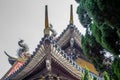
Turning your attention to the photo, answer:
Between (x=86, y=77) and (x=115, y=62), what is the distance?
1.52 m

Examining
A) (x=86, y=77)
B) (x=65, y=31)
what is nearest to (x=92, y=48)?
(x=86, y=77)

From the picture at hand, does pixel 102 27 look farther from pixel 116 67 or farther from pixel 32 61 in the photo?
pixel 32 61

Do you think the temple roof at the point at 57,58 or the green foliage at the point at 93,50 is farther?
the temple roof at the point at 57,58

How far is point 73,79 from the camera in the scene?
1357 centimetres

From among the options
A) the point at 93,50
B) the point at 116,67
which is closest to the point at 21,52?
the point at 93,50

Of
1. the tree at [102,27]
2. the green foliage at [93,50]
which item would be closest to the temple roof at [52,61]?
the tree at [102,27]

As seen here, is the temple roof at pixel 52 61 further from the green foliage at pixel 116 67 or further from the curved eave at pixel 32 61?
the green foliage at pixel 116 67

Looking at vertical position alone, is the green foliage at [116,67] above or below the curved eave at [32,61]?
below

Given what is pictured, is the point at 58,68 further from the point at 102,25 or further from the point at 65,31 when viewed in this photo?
the point at 102,25

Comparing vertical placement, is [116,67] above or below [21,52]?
below

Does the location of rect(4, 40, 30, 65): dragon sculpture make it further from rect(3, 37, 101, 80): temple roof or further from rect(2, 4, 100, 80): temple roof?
rect(3, 37, 101, 80): temple roof

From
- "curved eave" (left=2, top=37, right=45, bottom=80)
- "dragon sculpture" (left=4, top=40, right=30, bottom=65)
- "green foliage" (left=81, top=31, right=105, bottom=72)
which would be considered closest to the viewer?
"green foliage" (left=81, top=31, right=105, bottom=72)

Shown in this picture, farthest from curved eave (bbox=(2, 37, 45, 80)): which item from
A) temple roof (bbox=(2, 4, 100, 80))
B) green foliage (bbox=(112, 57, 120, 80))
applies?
green foliage (bbox=(112, 57, 120, 80))

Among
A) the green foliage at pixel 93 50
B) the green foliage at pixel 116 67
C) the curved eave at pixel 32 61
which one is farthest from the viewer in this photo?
the curved eave at pixel 32 61
